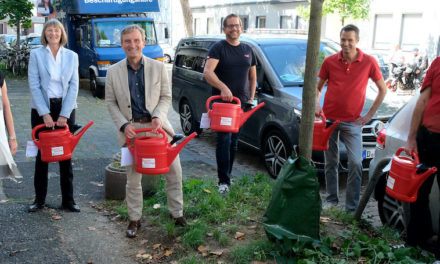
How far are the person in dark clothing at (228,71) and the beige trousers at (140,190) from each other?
109 cm

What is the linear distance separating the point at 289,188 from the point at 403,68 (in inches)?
591

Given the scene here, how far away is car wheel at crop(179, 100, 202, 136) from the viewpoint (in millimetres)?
9219

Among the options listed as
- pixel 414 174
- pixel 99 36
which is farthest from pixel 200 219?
pixel 99 36

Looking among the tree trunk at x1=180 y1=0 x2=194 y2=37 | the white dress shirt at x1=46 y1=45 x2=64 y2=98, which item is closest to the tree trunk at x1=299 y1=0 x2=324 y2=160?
the white dress shirt at x1=46 y1=45 x2=64 y2=98

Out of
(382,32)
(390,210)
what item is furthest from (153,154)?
(382,32)

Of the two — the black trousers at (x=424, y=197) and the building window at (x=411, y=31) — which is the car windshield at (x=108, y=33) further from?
the building window at (x=411, y=31)

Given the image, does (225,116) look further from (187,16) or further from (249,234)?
(187,16)

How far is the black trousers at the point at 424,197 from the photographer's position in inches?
150

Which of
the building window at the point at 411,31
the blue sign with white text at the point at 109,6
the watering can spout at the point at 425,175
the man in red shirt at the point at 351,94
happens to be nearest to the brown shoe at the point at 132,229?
the man in red shirt at the point at 351,94

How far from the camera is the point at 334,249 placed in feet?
13.3

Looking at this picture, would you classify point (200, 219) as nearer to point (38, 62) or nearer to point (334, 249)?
point (334, 249)

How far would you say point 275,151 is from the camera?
22.6ft

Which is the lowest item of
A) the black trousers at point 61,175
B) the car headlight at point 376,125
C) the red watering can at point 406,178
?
the black trousers at point 61,175

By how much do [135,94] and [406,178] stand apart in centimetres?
235
